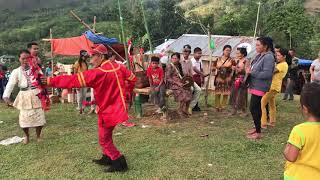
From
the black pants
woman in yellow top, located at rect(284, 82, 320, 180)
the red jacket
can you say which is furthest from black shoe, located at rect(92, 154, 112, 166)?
woman in yellow top, located at rect(284, 82, 320, 180)

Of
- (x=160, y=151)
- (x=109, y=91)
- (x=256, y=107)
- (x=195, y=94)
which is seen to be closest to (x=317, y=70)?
(x=256, y=107)

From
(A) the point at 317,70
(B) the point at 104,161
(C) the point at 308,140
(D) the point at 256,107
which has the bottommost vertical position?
(B) the point at 104,161

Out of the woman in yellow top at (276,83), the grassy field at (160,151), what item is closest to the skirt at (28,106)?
the grassy field at (160,151)

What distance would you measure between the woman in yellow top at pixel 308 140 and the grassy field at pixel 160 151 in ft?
7.89

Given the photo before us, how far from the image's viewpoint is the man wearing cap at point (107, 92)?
5242 mm

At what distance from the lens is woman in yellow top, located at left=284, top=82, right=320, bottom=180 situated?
115 inches

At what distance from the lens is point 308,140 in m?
2.96

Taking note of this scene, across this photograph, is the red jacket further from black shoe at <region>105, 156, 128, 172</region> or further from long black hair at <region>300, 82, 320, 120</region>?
long black hair at <region>300, 82, 320, 120</region>

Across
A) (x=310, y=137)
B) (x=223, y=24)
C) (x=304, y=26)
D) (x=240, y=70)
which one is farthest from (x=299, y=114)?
(x=223, y=24)

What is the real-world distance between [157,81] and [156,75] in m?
0.13

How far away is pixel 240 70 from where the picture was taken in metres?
8.73

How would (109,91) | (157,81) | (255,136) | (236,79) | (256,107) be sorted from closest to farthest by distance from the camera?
(109,91), (256,107), (255,136), (157,81), (236,79)

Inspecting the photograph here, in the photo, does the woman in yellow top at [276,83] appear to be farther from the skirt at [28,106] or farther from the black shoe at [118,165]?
the skirt at [28,106]

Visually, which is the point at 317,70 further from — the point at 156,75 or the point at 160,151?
the point at 160,151
